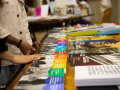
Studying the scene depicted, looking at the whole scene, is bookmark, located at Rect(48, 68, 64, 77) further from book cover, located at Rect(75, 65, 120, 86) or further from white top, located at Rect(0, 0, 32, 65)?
white top, located at Rect(0, 0, 32, 65)

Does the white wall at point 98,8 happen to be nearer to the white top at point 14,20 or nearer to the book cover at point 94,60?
the white top at point 14,20

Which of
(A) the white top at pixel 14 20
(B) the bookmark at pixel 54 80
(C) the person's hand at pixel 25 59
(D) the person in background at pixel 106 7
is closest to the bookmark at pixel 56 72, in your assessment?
(B) the bookmark at pixel 54 80

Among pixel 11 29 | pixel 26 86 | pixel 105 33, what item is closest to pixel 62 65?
pixel 26 86

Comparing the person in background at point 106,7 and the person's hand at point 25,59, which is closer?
the person's hand at point 25,59

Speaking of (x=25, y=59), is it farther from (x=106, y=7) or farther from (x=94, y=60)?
(x=106, y=7)

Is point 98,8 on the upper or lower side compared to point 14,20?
upper

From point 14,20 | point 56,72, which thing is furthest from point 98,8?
point 56,72

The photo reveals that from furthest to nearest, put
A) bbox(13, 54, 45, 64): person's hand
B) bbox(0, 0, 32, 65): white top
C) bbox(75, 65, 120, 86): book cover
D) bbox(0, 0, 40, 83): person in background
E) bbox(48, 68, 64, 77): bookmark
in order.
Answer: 1. bbox(0, 0, 32, 65): white top
2. bbox(0, 0, 40, 83): person in background
3. bbox(13, 54, 45, 64): person's hand
4. bbox(48, 68, 64, 77): bookmark
5. bbox(75, 65, 120, 86): book cover

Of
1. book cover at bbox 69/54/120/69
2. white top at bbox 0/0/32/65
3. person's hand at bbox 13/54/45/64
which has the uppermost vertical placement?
white top at bbox 0/0/32/65

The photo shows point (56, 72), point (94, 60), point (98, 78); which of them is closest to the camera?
point (98, 78)

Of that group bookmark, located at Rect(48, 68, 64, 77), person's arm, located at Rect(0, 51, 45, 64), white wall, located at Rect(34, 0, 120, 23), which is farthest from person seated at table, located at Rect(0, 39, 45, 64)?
white wall, located at Rect(34, 0, 120, 23)

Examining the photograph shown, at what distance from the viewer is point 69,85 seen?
1.84 feet

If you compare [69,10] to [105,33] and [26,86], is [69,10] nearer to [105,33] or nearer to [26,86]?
[105,33]

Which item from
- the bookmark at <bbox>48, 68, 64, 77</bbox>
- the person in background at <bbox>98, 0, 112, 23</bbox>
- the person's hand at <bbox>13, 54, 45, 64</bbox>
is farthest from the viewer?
the person in background at <bbox>98, 0, 112, 23</bbox>
